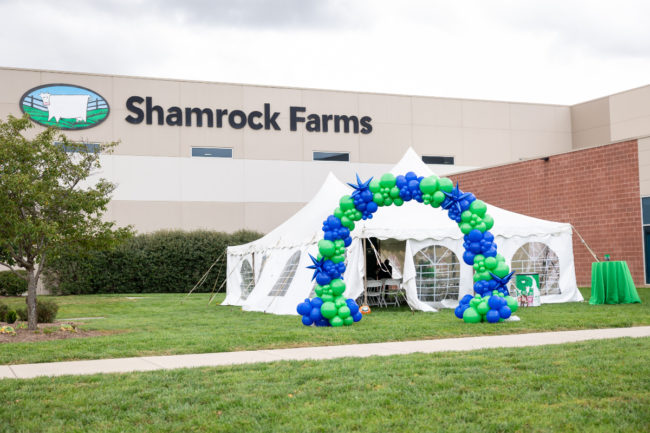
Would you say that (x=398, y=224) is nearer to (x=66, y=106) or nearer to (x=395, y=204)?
(x=395, y=204)

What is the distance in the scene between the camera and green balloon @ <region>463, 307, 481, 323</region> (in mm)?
12242

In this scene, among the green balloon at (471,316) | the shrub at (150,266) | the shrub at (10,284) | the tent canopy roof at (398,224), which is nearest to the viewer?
the green balloon at (471,316)

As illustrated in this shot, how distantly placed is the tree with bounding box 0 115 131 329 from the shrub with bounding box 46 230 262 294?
15.0m

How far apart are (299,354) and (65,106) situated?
23491mm

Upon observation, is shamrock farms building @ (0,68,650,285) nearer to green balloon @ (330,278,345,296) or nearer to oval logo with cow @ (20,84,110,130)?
oval logo with cow @ (20,84,110,130)

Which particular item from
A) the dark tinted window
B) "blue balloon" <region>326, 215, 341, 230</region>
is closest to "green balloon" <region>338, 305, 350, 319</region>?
"blue balloon" <region>326, 215, 341, 230</region>

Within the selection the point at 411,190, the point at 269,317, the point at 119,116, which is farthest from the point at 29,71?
the point at 411,190

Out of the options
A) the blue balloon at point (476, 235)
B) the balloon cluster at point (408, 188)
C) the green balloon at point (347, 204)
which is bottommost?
the blue balloon at point (476, 235)

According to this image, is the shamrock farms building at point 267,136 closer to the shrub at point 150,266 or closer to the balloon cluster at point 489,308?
the shrub at point 150,266

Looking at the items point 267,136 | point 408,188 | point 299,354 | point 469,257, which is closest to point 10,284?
point 267,136

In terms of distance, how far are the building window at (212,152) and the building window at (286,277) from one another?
14.7 meters

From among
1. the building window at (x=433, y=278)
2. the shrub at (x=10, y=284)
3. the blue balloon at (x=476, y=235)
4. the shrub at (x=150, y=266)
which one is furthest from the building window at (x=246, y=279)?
the shrub at (x=10, y=284)

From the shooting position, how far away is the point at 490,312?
12.1 meters

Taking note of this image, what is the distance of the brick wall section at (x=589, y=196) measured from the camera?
21297mm
